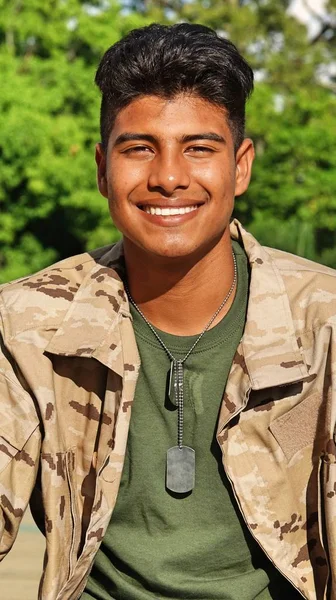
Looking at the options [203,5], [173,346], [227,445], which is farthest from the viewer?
[203,5]

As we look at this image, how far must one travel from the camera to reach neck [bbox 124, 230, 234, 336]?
10.7ft

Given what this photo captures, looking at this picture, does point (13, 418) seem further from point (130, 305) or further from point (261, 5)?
point (261, 5)

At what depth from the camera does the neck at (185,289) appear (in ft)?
10.7

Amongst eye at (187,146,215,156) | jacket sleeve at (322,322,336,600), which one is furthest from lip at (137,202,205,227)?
jacket sleeve at (322,322,336,600)

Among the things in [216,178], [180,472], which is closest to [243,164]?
[216,178]

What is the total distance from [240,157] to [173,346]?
593mm

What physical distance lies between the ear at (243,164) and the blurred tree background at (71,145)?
27.1m

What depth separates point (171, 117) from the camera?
3.09m

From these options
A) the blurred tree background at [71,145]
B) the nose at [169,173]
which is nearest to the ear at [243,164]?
the nose at [169,173]

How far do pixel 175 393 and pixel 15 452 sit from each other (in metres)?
0.46

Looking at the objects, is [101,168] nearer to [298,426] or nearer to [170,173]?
[170,173]

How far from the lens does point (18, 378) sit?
3.11 m

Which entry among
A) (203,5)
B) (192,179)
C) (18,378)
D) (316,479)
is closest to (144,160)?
(192,179)

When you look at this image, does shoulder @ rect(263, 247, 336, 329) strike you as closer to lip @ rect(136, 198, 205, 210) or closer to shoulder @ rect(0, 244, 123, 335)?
lip @ rect(136, 198, 205, 210)
